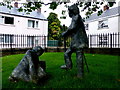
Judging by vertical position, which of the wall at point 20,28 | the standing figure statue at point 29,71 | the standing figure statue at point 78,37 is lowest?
the standing figure statue at point 29,71

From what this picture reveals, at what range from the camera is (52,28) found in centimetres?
3516

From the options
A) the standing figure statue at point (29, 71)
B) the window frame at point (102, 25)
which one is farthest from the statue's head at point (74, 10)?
the window frame at point (102, 25)

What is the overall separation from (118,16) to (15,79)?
69.6ft

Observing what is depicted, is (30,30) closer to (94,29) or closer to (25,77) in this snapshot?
(94,29)

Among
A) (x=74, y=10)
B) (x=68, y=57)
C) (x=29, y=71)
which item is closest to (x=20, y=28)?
(x=68, y=57)

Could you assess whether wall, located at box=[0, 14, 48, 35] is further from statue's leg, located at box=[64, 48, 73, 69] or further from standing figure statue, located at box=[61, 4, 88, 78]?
standing figure statue, located at box=[61, 4, 88, 78]

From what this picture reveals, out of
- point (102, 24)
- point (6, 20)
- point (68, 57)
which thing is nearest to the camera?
point (68, 57)

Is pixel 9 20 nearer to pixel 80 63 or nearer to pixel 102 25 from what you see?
pixel 102 25

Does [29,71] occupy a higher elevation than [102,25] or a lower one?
lower

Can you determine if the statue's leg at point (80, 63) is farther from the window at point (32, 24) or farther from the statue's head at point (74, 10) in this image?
the window at point (32, 24)

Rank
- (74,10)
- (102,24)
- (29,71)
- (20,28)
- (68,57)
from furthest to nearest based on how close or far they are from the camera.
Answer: (102,24)
(20,28)
(68,57)
(74,10)
(29,71)

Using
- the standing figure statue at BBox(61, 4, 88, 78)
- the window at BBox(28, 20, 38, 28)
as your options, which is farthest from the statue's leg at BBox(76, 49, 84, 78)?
the window at BBox(28, 20, 38, 28)

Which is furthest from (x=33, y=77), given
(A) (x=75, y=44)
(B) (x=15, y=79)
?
(A) (x=75, y=44)

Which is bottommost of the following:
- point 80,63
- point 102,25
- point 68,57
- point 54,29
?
point 80,63
